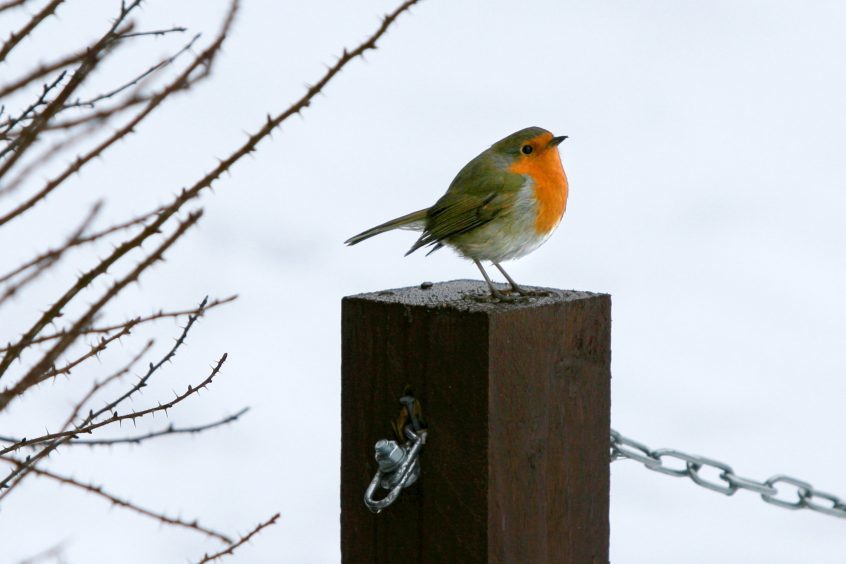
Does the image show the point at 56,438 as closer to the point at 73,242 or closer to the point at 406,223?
the point at 73,242

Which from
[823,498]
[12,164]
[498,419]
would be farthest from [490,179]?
[12,164]

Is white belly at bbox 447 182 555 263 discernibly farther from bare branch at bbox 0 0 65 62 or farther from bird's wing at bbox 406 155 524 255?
bare branch at bbox 0 0 65 62

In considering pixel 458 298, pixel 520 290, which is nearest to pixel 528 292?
pixel 520 290

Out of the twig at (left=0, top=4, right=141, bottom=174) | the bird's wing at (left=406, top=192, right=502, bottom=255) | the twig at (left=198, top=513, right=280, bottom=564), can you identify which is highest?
the bird's wing at (left=406, top=192, right=502, bottom=255)

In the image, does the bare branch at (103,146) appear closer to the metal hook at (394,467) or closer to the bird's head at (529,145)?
the metal hook at (394,467)

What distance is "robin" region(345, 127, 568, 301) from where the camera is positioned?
2.52 meters

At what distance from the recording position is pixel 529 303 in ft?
6.43

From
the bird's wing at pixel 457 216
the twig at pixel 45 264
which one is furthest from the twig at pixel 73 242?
the bird's wing at pixel 457 216

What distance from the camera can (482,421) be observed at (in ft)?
5.99

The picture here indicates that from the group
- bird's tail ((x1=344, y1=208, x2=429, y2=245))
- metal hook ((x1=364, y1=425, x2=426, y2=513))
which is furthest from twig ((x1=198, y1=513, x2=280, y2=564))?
bird's tail ((x1=344, y1=208, x2=429, y2=245))

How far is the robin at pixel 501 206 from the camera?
2.52 metres

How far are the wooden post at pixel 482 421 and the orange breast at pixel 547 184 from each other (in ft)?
1.70

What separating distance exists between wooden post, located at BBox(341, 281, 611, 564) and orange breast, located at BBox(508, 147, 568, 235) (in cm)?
52

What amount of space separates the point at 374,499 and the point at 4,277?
0.98 meters
